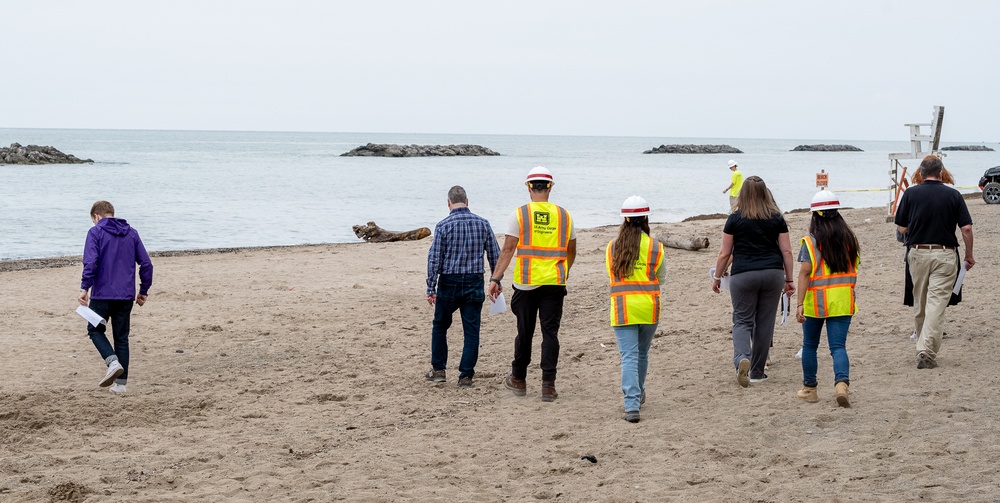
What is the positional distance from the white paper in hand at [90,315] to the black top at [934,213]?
6.49 metres

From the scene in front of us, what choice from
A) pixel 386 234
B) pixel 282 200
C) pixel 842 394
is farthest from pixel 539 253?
pixel 282 200

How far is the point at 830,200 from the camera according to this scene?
252 inches

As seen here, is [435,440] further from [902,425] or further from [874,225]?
[874,225]

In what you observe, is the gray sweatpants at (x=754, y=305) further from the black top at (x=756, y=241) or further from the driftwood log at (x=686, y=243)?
the driftwood log at (x=686, y=243)

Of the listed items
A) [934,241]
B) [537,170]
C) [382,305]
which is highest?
[537,170]

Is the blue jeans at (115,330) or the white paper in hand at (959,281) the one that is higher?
the white paper in hand at (959,281)

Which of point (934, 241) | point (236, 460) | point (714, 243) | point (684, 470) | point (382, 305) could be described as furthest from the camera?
point (714, 243)

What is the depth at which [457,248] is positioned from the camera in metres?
7.53

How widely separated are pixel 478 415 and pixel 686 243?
10.6 m

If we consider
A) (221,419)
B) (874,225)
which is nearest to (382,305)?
(221,419)

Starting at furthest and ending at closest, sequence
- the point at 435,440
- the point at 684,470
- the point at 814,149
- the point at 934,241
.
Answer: the point at 814,149
the point at 934,241
the point at 435,440
the point at 684,470

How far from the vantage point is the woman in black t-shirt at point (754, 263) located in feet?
22.4

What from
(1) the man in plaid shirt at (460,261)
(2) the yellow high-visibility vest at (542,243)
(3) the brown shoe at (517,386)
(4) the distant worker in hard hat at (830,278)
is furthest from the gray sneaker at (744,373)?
(1) the man in plaid shirt at (460,261)

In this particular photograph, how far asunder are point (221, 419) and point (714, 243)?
13280 millimetres
